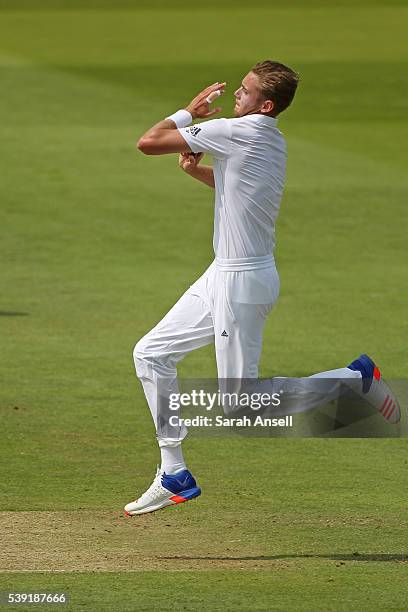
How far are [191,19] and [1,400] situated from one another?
143 feet

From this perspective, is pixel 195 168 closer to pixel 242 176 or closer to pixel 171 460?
pixel 242 176

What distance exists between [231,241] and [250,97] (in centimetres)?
80

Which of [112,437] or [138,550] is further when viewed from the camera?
[112,437]

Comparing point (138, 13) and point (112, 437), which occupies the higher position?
point (138, 13)

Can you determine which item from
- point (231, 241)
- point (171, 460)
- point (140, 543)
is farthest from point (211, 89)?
point (140, 543)

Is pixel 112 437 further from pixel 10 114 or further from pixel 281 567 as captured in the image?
pixel 10 114

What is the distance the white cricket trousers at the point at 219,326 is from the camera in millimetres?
8391

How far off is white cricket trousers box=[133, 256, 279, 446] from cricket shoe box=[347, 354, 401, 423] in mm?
679

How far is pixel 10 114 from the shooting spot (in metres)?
32.2

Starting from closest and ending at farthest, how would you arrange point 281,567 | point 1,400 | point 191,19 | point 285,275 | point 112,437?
point 281,567
point 112,437
point 1,400
point 285,275
point 191,19

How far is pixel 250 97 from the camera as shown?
841 cm

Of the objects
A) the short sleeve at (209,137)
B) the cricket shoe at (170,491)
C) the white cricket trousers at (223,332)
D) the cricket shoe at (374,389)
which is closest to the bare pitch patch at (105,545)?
the cricket shoe at (170,491)

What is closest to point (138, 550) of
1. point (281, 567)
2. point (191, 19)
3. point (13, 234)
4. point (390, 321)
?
point (281, 567)

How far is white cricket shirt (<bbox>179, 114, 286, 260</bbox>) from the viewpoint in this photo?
830cm
